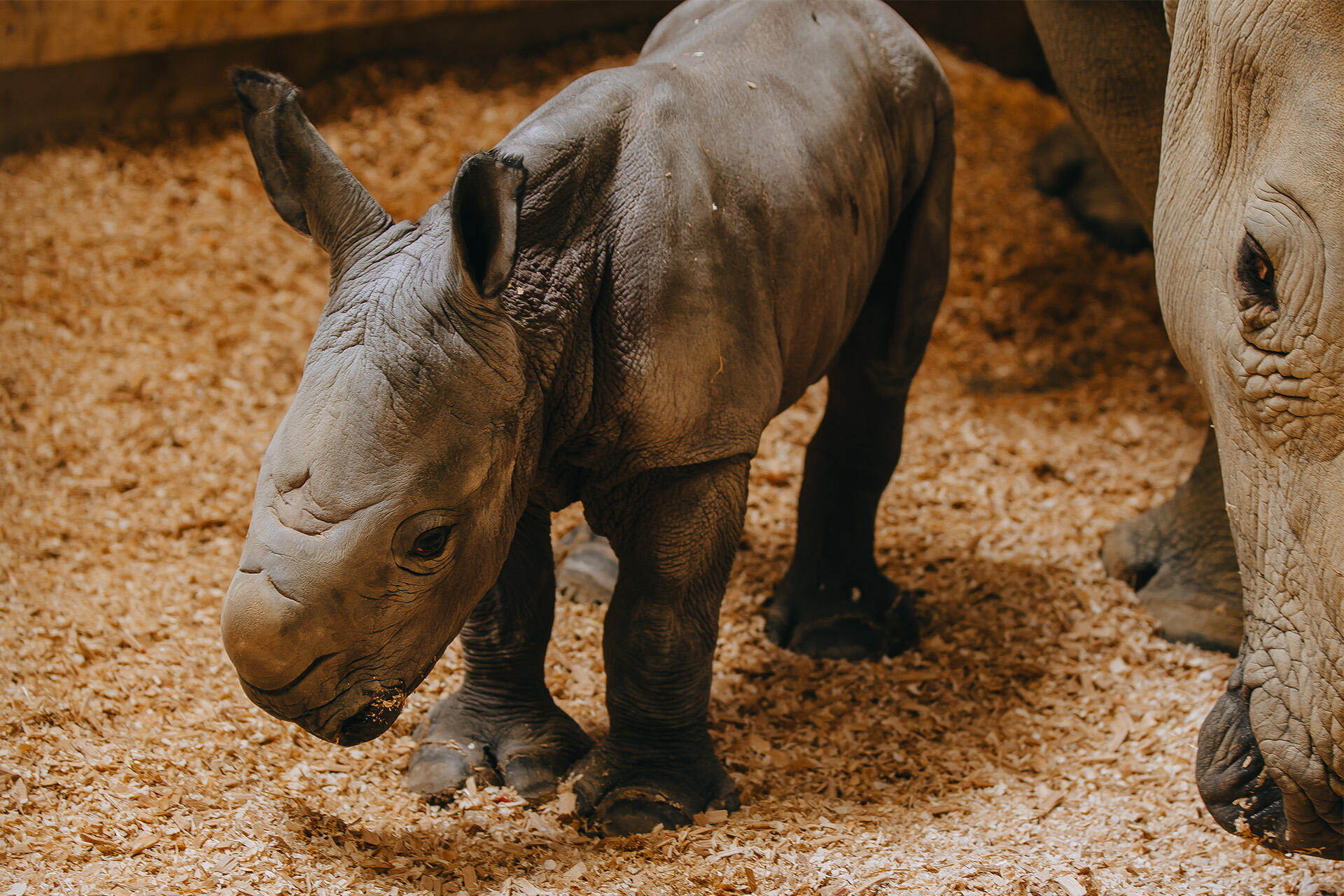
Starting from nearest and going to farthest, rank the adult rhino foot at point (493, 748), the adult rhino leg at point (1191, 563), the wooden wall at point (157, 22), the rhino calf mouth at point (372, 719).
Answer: the rhino calf mouth at point (372, 719) < the adult rhino foot at point (493, 748) < the adult rhino leg at point (1191, 563) < the wooden wall at point (157, 22)

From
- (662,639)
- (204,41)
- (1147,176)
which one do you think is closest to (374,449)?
(662,639)

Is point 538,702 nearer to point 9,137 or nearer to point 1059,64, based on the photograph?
point 1059,64

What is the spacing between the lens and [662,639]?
328 centimetres

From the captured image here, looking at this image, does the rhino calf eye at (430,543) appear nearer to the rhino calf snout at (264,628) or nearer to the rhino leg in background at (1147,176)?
the rhino calf snout at (264,628)

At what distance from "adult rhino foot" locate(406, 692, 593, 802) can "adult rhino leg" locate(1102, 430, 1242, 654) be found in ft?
8.25

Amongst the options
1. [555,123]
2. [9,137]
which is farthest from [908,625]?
[9,137]

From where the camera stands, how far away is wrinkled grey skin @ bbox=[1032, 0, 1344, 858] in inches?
99.0

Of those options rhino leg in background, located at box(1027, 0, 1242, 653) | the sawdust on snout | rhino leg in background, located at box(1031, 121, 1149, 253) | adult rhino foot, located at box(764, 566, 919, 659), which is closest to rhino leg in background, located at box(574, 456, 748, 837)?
the sawdust on snout

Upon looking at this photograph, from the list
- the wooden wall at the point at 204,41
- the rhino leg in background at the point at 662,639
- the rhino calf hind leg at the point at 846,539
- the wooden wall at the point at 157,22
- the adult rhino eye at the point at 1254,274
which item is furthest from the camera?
the wooden wall at the point at 204,41

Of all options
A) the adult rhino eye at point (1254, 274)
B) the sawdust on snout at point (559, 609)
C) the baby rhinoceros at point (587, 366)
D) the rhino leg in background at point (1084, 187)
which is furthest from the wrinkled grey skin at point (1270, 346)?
the rhino leg in background at point (1084, 187)

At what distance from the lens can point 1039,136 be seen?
8.60 metres

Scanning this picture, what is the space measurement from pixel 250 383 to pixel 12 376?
1043 millimetres

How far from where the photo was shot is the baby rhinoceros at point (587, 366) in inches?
103

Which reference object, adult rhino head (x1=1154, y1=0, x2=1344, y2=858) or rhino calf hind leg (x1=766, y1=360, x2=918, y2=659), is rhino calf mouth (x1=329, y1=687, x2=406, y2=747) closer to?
adult rhino head (x1=1154, y1=0, x2=1344, y2=858)
